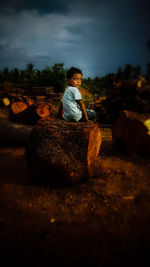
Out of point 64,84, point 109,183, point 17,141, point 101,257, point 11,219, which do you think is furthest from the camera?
point 64,84

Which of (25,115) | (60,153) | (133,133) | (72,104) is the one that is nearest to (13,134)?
(25,115)

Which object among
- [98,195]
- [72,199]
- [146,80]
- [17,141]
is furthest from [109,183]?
[17,141]

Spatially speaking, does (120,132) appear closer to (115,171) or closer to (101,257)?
(115,171)

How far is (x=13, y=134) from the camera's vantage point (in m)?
4.11

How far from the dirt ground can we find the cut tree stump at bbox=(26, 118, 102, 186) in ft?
0.58

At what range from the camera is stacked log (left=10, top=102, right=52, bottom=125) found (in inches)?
166

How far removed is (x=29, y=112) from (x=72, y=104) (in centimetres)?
204

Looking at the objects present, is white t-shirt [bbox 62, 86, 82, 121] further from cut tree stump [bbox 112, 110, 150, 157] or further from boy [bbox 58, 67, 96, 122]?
cut tree stump [bbox 112, 110, 150, 157]

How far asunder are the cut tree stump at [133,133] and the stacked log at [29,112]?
7.26ft

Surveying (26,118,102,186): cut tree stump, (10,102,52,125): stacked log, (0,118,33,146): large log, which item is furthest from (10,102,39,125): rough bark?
(26,118,102,186): cut tree stump

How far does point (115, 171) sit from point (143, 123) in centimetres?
98

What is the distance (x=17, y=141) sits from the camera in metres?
4.08

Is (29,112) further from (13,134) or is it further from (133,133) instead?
(133,133)

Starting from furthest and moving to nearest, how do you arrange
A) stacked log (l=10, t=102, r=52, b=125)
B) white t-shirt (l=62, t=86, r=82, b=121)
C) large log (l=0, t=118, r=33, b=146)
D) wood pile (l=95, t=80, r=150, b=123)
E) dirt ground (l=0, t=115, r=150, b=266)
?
stacked log (l=10, t=102, r=52, b=125)
large log (l=0, t=118, r=33, b=146)
wood pile (l=95, t=80, r=150, b=123)
white t-shirt (l=62, t=86, r=82, b=121)
dirt ground (l=0, t=115, r=150, b=266)
